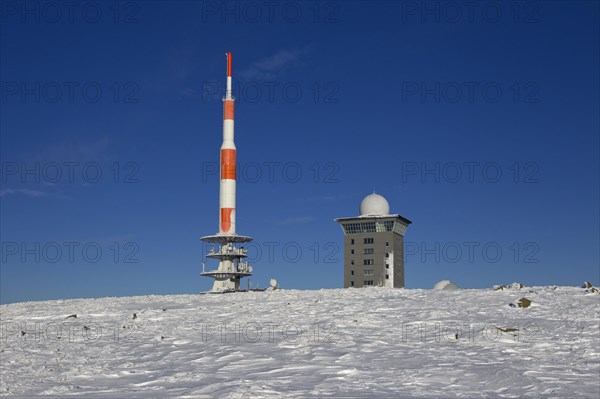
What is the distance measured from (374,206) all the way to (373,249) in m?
7.92

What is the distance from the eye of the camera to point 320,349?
1986 centimetres

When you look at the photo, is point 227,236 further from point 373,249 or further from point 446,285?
point 373,249

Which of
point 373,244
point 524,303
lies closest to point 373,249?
point 373,244

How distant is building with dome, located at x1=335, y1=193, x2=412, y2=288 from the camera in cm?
10669

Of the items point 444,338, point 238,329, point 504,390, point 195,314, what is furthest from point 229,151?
point 504,390

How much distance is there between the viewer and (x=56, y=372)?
18.2 meters

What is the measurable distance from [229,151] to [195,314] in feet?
138

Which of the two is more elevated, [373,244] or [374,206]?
[374,206]

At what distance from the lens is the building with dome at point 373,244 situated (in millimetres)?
106688

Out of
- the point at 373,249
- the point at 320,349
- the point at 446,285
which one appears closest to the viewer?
the point at 320,349

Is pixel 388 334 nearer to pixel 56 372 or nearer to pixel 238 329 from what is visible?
pixel 238 329

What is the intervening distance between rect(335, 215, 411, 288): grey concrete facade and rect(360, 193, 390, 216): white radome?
868 mm

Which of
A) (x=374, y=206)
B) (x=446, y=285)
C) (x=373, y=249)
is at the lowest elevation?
(x=446, y=285)

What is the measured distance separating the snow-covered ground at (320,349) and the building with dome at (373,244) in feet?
243
